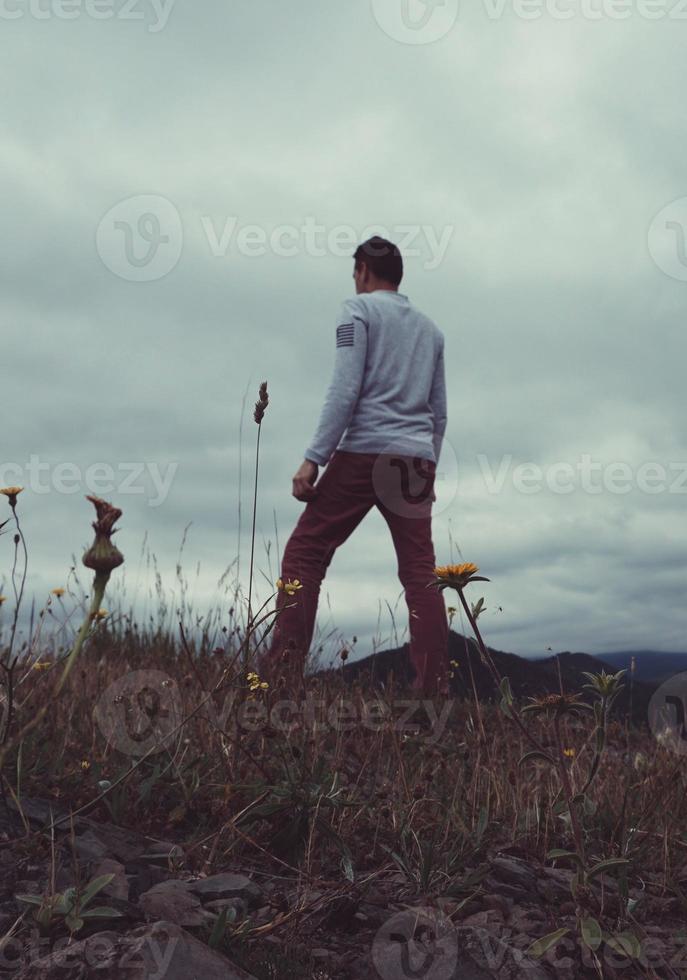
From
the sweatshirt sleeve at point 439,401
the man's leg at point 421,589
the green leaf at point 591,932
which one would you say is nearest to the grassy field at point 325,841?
the green leaf at point 591,932

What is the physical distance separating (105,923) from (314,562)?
305 cm

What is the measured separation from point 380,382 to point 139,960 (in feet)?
11.9

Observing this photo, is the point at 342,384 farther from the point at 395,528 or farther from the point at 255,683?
the point at 255,683

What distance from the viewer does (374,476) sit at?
4641mm

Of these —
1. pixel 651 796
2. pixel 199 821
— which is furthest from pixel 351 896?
pixel 651 796

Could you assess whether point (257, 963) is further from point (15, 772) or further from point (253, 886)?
point (15, 772)

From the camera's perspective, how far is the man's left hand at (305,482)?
Result: 4.61m

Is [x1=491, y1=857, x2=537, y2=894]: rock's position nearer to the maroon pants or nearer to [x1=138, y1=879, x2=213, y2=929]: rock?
[x1=138, y1=879, x2=213, y2=929]: rock

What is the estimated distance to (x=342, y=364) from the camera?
4707mm

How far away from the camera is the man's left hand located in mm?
4609

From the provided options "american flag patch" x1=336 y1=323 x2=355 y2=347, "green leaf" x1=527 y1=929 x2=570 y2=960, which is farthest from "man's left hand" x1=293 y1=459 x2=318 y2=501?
"green leaf" x1=527 y1=929 x2=570 y2=960

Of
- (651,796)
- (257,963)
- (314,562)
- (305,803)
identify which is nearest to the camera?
(257,963)

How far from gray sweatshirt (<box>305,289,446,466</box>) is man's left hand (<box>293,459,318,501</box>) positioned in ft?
0.16

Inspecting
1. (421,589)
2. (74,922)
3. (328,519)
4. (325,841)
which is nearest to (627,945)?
(325,841)
